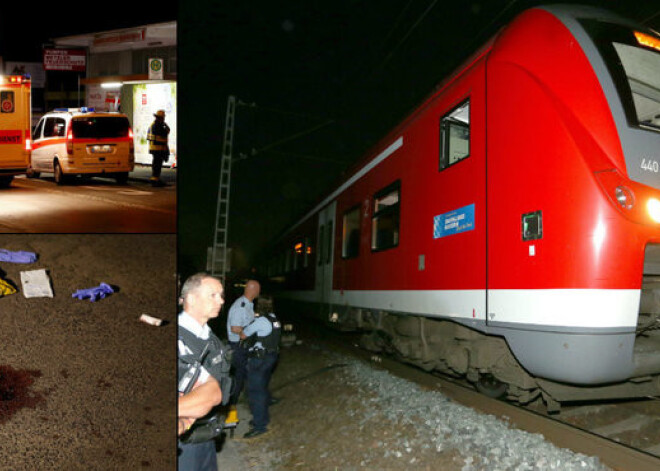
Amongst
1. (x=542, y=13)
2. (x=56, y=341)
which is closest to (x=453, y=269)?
(x=542, y=13)

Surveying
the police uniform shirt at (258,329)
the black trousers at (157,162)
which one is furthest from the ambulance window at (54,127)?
the police uniform shirt at (258,329)

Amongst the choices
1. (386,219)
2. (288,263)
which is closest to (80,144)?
(386,219)

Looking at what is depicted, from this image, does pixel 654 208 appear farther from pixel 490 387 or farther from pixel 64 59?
pixel 64 59

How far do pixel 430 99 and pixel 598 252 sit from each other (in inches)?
123

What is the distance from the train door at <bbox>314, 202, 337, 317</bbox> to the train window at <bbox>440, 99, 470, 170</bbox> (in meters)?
5.27

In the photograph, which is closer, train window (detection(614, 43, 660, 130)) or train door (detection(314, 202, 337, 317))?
train window (detection(614, 43, 660, 130))

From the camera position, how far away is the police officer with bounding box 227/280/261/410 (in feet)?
20.7

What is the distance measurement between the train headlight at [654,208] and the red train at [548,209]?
10mm

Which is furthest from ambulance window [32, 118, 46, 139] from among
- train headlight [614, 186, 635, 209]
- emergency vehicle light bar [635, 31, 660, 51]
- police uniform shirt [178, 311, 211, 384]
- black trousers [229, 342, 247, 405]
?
emergency vehicle light bar [635, 31, 660, 51]

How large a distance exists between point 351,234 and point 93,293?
176 inches

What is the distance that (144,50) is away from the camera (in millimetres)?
4641

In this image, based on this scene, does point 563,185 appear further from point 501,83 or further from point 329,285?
point 329,285

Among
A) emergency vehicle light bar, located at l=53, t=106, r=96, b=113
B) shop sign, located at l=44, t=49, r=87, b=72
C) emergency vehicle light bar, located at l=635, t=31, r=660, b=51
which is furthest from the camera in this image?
emergency vehicle light bar, located at l=53, t=106, r=96, b=113

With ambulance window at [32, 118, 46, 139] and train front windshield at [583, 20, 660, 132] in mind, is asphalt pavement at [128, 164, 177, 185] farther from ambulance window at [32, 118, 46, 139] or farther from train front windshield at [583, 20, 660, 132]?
train front windshield at [583, 20, 660, 132]
